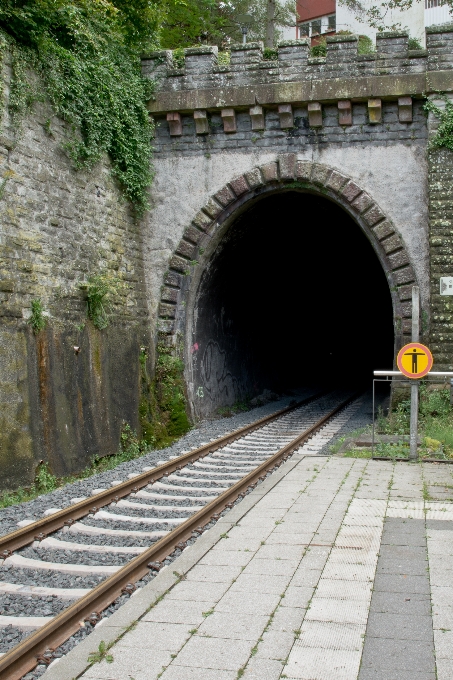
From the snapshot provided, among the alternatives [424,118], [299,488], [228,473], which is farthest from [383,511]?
[424,118]

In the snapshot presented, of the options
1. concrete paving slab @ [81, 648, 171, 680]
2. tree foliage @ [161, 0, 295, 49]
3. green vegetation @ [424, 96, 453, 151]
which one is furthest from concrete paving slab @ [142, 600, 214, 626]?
tree foliage @ [161, 0, 295, 49]

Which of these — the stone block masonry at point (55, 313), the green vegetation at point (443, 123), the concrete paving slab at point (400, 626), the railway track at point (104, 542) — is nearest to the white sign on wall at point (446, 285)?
the green vegetation at point (443, 123)

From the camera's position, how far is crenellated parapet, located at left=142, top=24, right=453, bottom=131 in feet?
41.0

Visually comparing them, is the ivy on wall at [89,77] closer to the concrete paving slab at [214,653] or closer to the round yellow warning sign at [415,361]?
the round yellow warning sign at [415,361]

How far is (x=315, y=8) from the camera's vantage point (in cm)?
3634

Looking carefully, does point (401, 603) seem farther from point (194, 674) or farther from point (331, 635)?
point (194, 674)

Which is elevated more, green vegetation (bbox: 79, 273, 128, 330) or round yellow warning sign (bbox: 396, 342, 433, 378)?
green vegetation (bbox: 79, 273, 128, 330)

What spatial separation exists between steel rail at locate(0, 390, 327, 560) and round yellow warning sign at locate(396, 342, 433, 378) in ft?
10.7

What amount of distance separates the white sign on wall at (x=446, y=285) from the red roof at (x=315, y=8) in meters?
28.4

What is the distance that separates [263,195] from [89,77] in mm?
4228

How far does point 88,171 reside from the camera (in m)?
11.5

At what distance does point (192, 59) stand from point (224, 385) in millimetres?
7024

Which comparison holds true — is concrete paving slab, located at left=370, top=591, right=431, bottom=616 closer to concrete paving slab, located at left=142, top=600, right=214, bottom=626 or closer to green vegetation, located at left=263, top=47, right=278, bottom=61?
concrete paving slab, located at left=142, top=600, right=214, bottom=626

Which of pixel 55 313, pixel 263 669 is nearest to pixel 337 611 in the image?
pixel 263 669
